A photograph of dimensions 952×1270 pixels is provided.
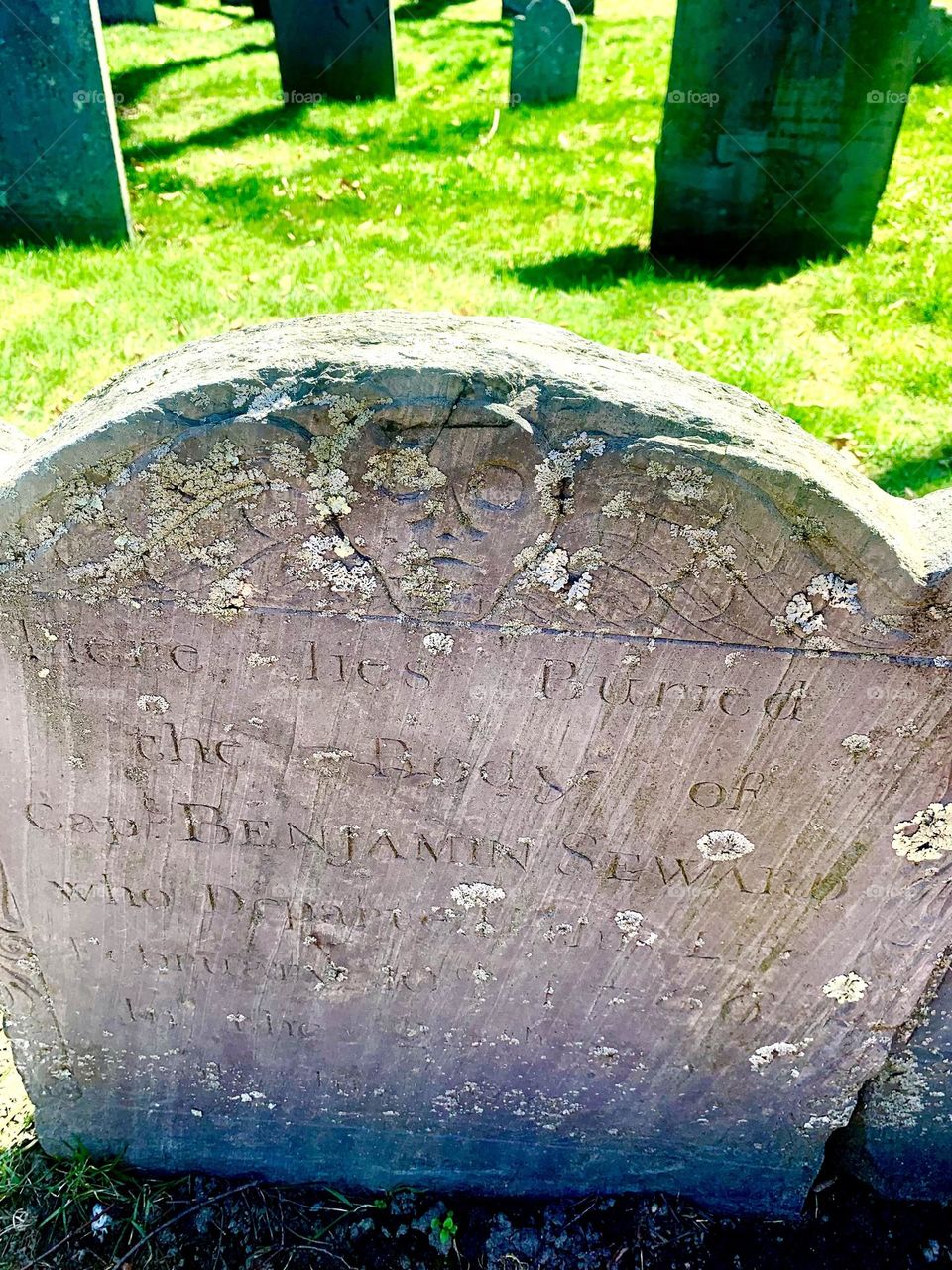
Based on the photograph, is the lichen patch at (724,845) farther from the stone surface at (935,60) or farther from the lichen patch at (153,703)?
the stone surface at (935,60)

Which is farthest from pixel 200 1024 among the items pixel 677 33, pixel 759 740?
pixel 677 33

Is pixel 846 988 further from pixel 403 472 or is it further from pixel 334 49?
pixel 334 49

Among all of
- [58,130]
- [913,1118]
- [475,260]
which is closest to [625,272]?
[475,260]

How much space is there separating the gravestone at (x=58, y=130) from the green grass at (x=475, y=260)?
1.08 feet

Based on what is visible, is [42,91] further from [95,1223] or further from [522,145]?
[95,1223]

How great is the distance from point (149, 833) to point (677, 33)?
577cm

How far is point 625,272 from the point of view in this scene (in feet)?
19.9

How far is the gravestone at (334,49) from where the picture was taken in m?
9.28

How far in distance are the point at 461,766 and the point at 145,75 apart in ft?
35.7

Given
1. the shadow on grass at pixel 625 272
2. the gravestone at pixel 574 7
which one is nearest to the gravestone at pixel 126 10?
the gravestone at pixel 574 7

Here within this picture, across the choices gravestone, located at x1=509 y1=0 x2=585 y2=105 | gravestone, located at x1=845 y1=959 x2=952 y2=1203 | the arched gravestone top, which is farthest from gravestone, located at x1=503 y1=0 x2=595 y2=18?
gravestone, located at x1=845 y1=959 x2=952 y2=1203

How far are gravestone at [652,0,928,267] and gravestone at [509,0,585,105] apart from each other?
3.93 meters

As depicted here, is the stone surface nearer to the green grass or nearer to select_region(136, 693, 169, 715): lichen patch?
the green grass

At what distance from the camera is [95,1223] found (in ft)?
7.79
